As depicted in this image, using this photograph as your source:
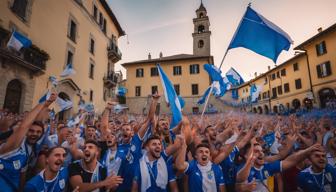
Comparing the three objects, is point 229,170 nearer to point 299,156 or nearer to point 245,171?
point 245,171

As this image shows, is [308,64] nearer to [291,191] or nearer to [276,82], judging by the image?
[276,82]

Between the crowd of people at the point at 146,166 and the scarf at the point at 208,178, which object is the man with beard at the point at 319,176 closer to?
the crowd of people at the point at 146,166

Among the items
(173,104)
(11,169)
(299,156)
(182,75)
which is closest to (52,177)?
(11,169)

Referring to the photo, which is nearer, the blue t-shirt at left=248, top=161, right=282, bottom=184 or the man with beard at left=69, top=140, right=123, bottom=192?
the man with beard at left=69, top=140, right=123, bottom=192

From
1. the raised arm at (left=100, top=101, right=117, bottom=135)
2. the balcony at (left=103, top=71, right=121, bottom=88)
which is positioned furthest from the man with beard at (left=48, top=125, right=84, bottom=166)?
the balcony at (left=103, top=71, right=121, bottom=88)

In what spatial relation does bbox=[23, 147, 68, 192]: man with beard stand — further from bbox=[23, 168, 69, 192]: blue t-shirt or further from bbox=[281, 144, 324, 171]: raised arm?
bbox=[281, 144, 324, 171]: raised arm

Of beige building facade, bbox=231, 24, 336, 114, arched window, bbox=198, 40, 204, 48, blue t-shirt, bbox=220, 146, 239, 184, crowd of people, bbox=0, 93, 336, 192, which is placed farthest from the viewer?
arched window, bbox=198, 40, 204, 48

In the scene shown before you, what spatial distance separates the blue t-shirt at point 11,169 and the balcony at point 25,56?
30.5 ft

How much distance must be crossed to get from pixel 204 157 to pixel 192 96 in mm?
27270

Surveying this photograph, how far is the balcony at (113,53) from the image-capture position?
75.6 ft

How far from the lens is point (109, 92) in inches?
929

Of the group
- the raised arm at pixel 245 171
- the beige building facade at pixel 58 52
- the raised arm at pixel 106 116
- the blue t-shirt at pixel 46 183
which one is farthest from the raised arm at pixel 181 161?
the beige building facade at pixel 58 52

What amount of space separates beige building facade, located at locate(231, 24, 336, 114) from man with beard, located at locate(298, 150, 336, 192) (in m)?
15.8

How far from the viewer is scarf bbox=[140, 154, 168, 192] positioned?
2.82 m
